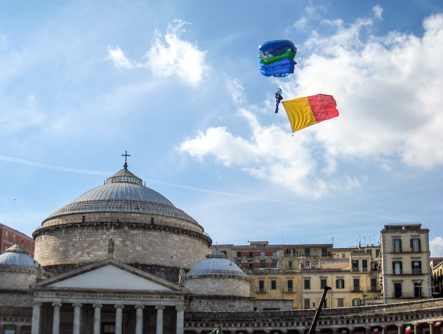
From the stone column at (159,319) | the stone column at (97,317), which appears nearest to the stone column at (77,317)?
the stone column at (97,317)

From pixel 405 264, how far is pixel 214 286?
68.7 ft

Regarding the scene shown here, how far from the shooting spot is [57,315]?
70.0 m

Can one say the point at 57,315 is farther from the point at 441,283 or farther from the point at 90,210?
the point at 441,283

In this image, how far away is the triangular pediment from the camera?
7131 cm

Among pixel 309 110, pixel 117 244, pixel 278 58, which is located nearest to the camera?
pixel 309 110

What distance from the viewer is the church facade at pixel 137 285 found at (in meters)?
70.6

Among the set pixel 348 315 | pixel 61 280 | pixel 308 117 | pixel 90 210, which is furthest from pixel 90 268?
pixel 308 117

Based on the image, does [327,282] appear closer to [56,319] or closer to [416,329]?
[416,329]

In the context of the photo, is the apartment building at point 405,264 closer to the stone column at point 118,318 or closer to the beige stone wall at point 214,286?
the beige stone wall at point 214,286

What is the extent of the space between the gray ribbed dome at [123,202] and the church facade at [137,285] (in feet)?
0.42

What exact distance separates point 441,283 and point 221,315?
28716 mm

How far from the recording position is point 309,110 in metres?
49.6

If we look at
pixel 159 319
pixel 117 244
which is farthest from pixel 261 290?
pixel 159 319

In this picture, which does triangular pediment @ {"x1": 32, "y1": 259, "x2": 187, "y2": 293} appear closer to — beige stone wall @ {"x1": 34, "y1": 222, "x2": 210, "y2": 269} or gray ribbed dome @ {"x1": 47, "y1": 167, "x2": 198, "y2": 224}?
beige stone wall @ {"x1": 34, "y1": 222, "x2": 210, "y2": 269}
